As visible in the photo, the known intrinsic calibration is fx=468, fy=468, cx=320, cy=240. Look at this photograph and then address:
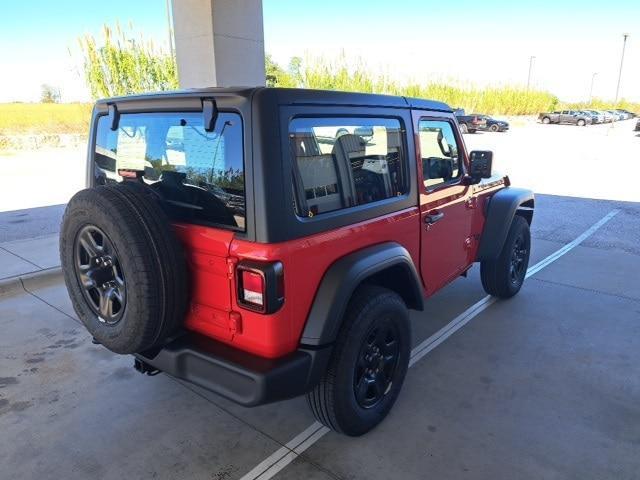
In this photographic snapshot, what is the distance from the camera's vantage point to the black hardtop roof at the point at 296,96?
2.05 meters

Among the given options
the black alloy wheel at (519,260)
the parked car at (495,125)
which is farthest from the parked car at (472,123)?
the black alloy wheel at (519,260)

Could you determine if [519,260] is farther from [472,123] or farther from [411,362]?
[472,123]

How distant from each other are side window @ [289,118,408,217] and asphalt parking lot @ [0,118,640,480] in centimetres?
135

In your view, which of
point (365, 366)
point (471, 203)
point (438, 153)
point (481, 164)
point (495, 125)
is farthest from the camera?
point (495, 125)

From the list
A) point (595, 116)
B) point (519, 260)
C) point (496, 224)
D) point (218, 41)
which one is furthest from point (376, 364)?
point (595, 116)

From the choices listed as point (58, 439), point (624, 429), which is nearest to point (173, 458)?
point (58, 439)

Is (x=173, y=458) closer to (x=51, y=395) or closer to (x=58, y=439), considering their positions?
(x=58, y=439)

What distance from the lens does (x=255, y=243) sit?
2.02 meters

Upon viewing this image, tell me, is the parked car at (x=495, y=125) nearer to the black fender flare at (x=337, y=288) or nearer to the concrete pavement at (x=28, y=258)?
the concrete pavement at (x=28, y=258)

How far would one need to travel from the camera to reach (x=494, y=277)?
14.3 feet

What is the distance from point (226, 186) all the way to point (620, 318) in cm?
385

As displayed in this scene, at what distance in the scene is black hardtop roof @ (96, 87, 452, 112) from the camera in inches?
80.6

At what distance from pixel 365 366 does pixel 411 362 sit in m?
0.94

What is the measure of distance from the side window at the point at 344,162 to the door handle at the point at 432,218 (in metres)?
0.29
